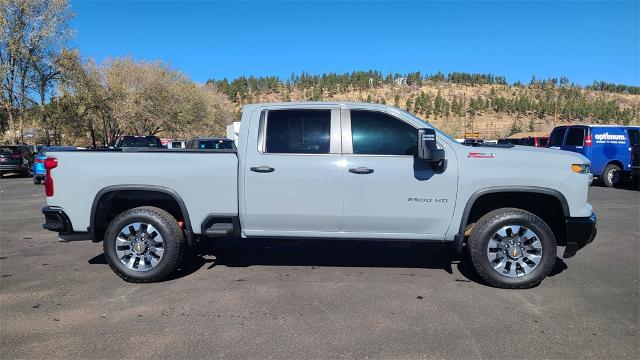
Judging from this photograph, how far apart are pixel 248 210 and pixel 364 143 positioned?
4.85 ft

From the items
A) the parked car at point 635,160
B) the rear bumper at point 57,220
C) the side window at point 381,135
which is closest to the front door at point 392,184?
the side window at point 381,135

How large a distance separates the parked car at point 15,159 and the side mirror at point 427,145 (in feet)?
76.3

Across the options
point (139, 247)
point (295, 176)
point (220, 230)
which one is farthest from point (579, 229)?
point (139, 247)

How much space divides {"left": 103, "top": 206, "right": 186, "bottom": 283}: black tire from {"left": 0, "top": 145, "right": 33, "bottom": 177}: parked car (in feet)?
67.8

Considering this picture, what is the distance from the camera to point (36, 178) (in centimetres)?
1762

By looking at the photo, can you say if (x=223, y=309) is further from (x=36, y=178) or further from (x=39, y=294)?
(x=36, y=178)

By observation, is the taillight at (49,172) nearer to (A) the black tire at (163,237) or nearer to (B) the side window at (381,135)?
(A) the black tire at (163,237)

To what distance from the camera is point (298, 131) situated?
484 centimetres

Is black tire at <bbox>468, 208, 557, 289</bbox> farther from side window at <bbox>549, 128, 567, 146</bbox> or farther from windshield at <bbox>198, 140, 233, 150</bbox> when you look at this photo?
side window at <bbox>549, 128, 567, 146</bbox>

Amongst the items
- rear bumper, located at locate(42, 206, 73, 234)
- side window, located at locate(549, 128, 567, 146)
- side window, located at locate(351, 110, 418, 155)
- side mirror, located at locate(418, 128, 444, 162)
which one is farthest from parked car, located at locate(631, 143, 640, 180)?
rear bumper, located at locate(42, 206, 73, 234)

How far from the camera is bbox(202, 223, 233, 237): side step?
480 cm

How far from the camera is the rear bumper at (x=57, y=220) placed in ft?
15.9

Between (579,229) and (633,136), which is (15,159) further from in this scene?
(633,136)

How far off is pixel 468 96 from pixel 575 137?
88744 millimetres
